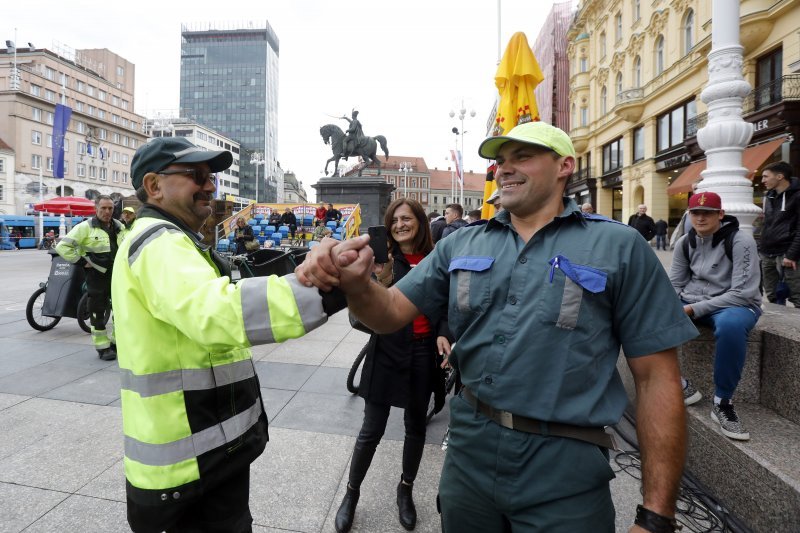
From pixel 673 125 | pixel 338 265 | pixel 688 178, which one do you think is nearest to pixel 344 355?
pixel 338 265

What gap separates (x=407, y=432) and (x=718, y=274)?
2531mm

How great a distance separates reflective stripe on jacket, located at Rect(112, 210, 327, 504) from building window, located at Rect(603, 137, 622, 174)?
3461 cm

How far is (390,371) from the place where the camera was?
111 inches

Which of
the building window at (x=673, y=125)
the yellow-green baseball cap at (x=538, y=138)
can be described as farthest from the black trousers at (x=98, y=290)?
the building window at (x=673, y=125)

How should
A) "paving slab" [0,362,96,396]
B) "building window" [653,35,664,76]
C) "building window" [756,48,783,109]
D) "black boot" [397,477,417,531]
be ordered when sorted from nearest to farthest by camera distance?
"black boot" [397,477,417,531] → "paving slab" [0,362,96,396] → "building window" [756,48,783,109] → "building window" [653,35,664,76]

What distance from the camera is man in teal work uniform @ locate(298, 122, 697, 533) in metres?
1.41

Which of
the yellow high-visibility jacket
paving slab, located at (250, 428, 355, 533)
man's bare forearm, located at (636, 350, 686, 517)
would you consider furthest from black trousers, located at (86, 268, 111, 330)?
man's bare forearm, located at (636, 350, 686, 517)

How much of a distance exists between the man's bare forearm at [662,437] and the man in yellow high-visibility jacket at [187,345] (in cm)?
103

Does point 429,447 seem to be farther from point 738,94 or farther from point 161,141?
point 738,94

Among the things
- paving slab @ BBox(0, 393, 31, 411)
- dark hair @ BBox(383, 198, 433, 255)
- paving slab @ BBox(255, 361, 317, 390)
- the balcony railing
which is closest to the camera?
dark hair @ BBox(383, 198, 433, 255)

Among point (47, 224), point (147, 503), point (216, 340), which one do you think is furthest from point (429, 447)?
point (47, 224)

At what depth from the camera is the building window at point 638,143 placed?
2858cm

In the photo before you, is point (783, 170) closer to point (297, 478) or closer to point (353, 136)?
point (297, 478)

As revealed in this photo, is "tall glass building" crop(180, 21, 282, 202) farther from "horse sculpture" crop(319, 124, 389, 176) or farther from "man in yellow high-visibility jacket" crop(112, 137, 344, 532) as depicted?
"man in yellow high-visibility jacket" crop(112, 137, 344, 532)
